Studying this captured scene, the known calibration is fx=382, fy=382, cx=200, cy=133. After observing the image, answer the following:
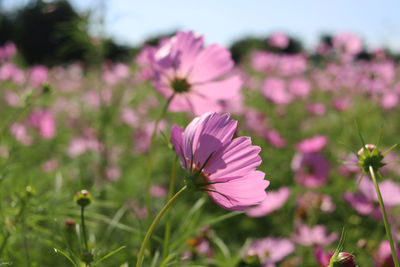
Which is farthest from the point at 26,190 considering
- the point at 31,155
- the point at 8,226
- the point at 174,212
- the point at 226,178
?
the point at 31,155

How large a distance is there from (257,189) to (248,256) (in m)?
0.28

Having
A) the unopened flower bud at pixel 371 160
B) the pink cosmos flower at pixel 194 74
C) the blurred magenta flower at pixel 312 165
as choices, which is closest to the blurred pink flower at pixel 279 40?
the blurred magenta flower at pixel 312 165

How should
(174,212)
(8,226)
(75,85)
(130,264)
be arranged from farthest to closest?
(75,85) < (174,212) < (130,264) < (8,226)

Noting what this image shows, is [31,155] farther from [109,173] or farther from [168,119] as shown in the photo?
[168,119]

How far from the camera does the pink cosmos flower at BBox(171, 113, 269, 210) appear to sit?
0.35 metres

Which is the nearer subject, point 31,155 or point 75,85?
point 31,155

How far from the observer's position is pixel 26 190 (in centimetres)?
56

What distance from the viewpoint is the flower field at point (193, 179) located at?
37cm

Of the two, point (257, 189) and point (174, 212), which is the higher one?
point (257, 189)

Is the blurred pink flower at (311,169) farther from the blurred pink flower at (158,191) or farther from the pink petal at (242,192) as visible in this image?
the pink petal at (242,192)

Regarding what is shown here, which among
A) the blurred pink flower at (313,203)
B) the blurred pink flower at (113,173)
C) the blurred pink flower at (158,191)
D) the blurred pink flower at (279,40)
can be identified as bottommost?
the blurred pink flower at (158,191)

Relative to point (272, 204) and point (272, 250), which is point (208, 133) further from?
point (272, 204)

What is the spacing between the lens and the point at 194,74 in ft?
2.05

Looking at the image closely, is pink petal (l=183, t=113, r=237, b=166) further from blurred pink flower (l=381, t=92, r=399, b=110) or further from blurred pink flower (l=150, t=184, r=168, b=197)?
blurred pink flower (l=381, t=92, r=399, b=110)
